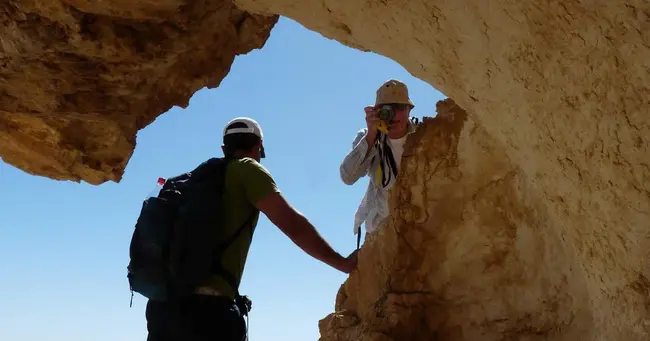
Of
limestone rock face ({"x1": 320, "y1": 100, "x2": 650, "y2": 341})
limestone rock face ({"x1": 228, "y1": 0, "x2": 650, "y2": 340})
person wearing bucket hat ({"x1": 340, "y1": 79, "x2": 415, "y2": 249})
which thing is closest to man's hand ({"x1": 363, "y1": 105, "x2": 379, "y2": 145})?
person wearing bucket hat ({"x1": 340, "y1": 79, "x2": 415, "y2": 249})

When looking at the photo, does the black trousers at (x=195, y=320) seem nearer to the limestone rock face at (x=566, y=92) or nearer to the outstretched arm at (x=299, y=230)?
the outstretched arm at (x=299, y=230)

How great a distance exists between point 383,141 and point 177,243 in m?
1.65

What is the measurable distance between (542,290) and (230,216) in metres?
1.37

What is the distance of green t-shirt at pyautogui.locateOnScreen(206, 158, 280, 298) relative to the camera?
7.35 ft

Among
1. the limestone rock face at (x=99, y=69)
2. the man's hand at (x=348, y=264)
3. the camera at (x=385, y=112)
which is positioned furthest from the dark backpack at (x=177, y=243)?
the limestone rock face at (x=99, y=69)

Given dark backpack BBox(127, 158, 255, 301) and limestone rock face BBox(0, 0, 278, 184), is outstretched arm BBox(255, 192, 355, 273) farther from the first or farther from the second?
limestone rock face BBox(0, 0, 278, 184)

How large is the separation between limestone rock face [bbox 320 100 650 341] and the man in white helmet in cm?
90

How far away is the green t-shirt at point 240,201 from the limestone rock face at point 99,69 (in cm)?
137

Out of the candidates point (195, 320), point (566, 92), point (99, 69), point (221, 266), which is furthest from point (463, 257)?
point (99, 69)

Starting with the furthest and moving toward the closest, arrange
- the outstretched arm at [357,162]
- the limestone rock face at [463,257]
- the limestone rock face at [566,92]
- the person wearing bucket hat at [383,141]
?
the outstretched arm at [357,162], the person wearing bucket hat at [383,141], the limestone rock face at [463,257], the limestone rock face at [566,92]

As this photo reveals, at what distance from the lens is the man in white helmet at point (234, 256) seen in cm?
213

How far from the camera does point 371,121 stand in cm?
335

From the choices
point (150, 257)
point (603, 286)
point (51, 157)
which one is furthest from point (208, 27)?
point (603, 286)

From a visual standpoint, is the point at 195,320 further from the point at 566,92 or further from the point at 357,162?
the point at 357,162
